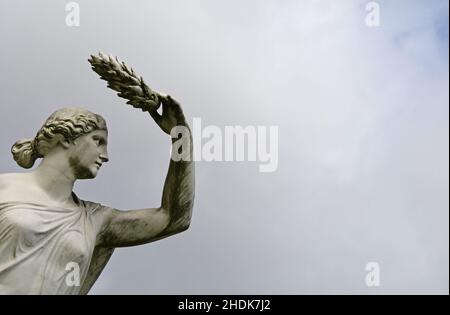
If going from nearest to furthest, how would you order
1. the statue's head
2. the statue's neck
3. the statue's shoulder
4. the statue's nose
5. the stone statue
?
the stone statue < the statue's shoulder < the statue's neck < the statue's head < the statue's nose

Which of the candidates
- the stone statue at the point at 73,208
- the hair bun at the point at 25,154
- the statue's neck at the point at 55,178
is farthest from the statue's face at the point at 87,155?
the hair bun at the point at 25,154

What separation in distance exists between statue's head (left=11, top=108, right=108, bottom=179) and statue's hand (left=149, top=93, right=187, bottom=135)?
68 cm

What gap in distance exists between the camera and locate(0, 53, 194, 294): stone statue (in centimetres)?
1560

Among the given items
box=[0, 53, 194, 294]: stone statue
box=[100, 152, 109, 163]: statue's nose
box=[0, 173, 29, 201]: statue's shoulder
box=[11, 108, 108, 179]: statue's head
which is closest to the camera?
box=[0, 53, 194, 294]: stone statue

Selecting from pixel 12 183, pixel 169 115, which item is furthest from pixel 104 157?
pixel 12 183

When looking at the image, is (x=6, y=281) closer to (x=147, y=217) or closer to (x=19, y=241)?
(x=19, y=241)

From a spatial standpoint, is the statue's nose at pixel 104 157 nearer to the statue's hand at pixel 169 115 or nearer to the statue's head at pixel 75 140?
the statue's head at pixel 75 140

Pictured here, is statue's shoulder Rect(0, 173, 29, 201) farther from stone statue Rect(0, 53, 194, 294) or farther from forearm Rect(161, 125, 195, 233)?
forearm Rect(161, 125, 195, 233)

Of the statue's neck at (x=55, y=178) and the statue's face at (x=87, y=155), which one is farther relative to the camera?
the statue's face at (x=87, y=155)

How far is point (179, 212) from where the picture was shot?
1667 cm

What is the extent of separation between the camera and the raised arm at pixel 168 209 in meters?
16.4

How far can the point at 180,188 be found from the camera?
653 inches

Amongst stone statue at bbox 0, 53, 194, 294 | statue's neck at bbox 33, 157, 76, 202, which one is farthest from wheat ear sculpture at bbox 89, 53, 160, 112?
statue's neck at bbox 33, 157, 76, 202
